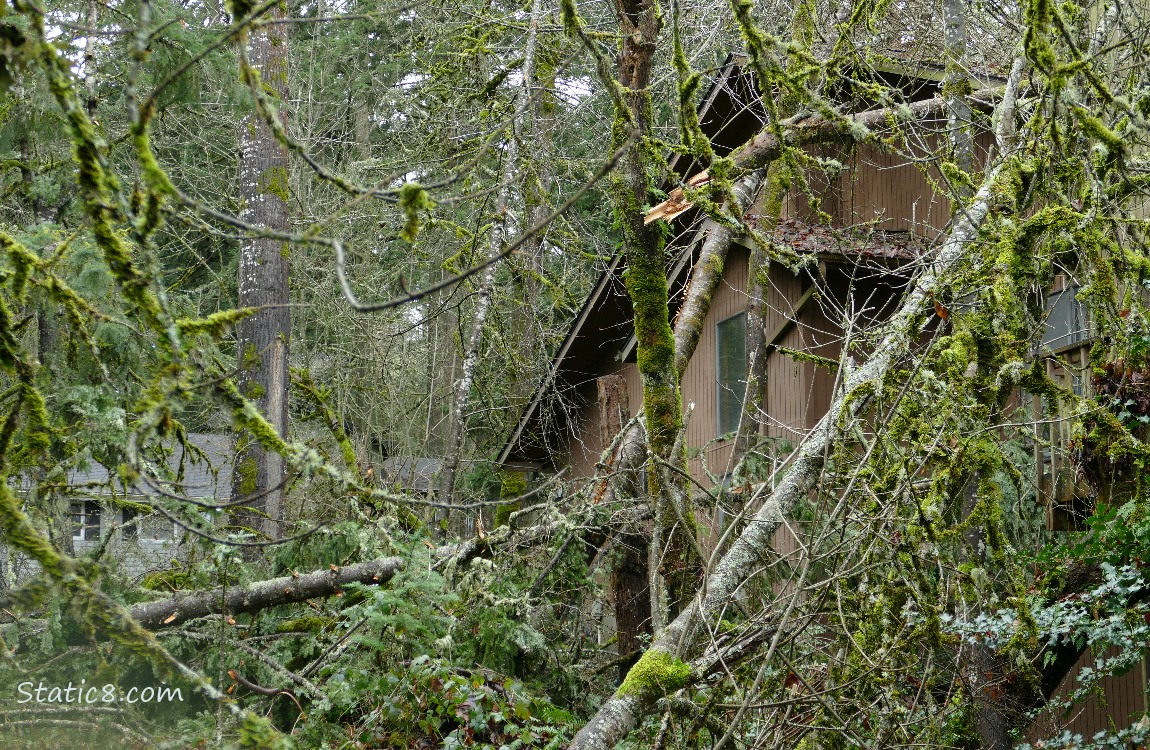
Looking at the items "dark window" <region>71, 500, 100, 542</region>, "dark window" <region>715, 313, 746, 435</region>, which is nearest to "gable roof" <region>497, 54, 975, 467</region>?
"dark window" <region>715, 313, 746, 435</region>

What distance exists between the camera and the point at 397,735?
19.9 ft

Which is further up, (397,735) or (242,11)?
(242,11)

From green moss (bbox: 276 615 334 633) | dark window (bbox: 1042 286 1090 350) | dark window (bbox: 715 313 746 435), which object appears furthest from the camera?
dark window (bbox: 715 313 746 435)

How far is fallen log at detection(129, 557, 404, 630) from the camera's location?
6773 mm

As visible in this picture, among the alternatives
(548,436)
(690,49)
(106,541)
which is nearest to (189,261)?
(548,436)

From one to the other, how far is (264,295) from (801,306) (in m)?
6.77

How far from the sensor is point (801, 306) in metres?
12.7

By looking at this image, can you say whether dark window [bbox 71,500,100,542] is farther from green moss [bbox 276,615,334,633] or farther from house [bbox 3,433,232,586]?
green moss [bbox 276,615,334,633]

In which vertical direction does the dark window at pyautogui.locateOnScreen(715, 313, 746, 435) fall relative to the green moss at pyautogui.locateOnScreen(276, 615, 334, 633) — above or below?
above

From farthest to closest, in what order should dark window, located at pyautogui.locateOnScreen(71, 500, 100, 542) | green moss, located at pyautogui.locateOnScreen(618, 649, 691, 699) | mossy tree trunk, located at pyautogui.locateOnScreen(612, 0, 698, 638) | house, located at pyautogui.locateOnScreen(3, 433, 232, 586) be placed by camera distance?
dark window, located at pyautogui.locateOnScreen(71, 500, 100, 542) → house, located at pyautogui.locateOnScreen(3, 433, 232, 586) → mossy tree trunk, located at pyautogui.locateOnScreen(612, 0, 698, 638) → green moss, located at pyautogui.locateOnScreen(618, 649, 691, 699)

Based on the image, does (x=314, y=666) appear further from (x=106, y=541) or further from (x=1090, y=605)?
(x=1090, y=605)

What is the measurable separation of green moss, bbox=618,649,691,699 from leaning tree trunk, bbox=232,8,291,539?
596cm

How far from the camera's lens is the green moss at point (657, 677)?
489 cm

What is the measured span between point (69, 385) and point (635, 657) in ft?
16.9
